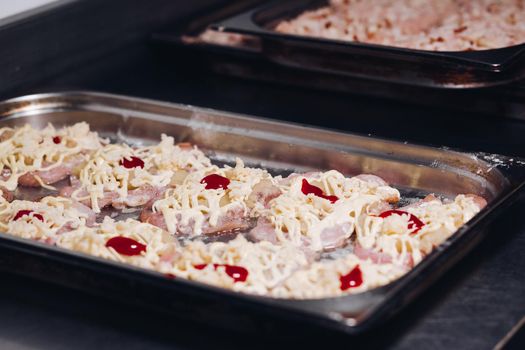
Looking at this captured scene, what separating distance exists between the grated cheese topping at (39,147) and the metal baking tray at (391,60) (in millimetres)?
547

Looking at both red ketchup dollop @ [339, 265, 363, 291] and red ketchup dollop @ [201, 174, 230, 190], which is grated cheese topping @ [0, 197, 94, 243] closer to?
red ketchup dollop @ [201, 174, 230, 190]

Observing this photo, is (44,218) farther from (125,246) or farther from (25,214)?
(125,246)

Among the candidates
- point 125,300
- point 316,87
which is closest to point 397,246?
point 125,300

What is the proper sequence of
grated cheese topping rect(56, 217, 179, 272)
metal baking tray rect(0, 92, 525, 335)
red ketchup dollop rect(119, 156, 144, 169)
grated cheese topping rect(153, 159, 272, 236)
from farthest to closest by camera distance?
red ketchup dollop rect(119, 156, 144, 169)
grated cheese topping rect(153, 159, 272, 236)
grated cheese topping rect(56, 217, 179, 272)
metal baking tray rect(0, 92, 525, 335)

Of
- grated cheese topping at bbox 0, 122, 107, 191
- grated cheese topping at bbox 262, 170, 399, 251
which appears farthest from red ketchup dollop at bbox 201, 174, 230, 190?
grated cheese topping at bbox 0, 122, 107, 191

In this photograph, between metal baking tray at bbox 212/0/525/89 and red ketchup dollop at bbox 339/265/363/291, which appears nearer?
red ketchup dollop at bbox 339/265/363/291

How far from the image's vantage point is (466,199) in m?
1.78

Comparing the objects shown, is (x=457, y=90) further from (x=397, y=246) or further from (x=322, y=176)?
(x=397, y=246)

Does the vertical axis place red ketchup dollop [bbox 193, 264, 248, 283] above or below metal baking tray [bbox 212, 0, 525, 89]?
below

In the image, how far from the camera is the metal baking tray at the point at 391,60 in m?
2.20

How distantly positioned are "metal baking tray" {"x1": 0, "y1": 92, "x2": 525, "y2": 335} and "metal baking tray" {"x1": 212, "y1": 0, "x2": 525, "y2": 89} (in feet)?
1.15

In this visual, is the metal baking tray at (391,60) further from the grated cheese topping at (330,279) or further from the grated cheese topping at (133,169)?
the grated cheese topping at (330,279)

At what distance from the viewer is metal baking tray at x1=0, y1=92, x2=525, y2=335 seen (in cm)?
133

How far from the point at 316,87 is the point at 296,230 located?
86cm
